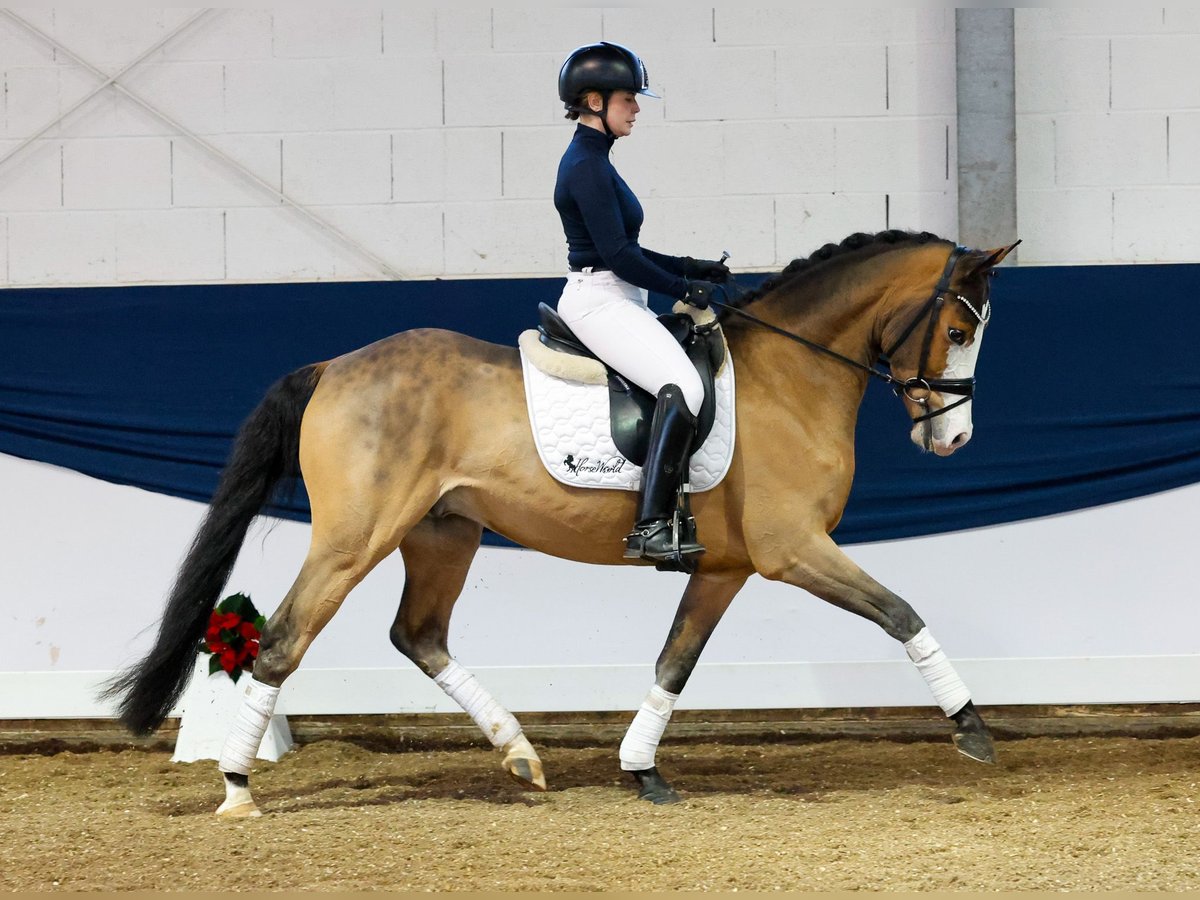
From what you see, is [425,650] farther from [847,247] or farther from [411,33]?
[411,33]

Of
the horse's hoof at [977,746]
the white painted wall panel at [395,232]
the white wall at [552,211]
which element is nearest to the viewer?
the horse's hoof at [977,746]

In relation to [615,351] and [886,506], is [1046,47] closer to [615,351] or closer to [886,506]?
[886,506]

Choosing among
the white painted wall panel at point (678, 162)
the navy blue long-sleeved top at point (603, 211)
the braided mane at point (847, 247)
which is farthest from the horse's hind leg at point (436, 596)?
the white painted wall panel at point (678, 162)

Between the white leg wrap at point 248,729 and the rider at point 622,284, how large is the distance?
3.76 feet

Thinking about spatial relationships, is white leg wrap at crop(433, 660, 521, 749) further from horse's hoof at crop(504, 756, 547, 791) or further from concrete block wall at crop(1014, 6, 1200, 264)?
concrete block wall at crop(1014, 6, 1200, 264)

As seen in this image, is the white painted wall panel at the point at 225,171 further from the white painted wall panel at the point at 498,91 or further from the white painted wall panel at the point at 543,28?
the white painted wall panel at the point at 543,28

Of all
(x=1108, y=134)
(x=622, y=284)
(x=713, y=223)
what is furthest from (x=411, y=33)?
(x=1108, y=134)

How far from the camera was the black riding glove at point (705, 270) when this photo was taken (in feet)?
13.2

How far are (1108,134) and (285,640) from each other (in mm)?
3848

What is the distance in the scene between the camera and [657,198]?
5.52 m

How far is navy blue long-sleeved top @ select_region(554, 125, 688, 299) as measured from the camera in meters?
3.77

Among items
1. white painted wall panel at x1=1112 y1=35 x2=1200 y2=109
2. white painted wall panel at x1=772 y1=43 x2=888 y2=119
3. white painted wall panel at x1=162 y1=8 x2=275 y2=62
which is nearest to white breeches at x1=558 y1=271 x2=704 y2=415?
white painted wall panel at x1=772 y1=43 x2=888 y2=119

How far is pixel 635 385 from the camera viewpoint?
12.8 ft

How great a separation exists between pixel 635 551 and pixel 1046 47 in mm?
3070
